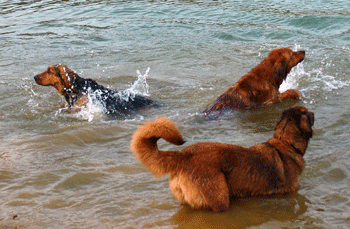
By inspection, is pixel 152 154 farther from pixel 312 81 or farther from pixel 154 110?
pixel 312 81

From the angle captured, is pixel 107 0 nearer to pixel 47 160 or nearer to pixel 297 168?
pixel 47 160

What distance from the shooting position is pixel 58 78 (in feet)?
25.4

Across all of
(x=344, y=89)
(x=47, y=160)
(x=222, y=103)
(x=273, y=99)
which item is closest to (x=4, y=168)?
(x=47, y=160)

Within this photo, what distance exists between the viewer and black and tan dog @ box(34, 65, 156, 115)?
300 inches

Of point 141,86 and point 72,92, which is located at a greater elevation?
point 72,92

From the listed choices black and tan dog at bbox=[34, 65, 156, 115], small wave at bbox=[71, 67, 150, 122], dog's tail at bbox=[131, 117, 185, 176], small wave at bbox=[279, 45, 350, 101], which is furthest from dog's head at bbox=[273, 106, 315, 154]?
small wave at bbox=[71, 67, 150, 122]

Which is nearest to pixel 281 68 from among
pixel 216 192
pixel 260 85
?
pixel 260 85

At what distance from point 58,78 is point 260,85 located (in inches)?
150

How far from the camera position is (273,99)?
23.3 ft

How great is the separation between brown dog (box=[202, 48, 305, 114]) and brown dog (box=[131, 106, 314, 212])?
7.67 feet

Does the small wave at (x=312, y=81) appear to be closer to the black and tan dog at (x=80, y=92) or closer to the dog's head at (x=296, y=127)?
the black and tan dog at (x=80, y=92)

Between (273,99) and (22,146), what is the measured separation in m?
4.24

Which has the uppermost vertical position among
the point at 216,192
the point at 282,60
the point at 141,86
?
the point at 282,60

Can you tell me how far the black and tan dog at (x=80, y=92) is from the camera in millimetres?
7609
